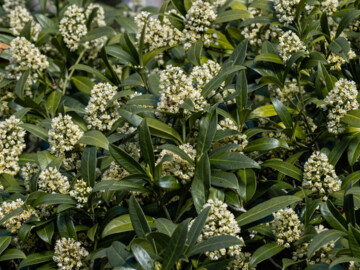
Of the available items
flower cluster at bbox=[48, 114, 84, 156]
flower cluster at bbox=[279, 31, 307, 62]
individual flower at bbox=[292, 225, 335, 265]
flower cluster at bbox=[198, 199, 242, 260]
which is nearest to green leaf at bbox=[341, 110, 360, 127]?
flower cluster at bbox=[279, 31, 307, 62]

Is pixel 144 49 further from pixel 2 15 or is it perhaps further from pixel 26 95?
pixel 2 15

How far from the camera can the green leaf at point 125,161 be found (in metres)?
2.58

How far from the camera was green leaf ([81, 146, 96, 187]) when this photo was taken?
9.17ft

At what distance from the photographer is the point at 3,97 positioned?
379cm

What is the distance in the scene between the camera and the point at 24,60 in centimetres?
361

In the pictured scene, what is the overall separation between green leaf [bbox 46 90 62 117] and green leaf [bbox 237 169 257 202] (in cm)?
146

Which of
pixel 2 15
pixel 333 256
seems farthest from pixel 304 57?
pixel 2 15

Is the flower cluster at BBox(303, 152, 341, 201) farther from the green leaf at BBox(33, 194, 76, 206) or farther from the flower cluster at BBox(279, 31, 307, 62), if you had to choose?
the green leaf at BBox(33, 194, 76, 206)

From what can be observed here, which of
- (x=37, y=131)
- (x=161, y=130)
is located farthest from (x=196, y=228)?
(x=37, y=131)

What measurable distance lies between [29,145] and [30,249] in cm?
152

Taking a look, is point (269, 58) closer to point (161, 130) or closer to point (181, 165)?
point (161, 130)

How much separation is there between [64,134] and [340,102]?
152 cm

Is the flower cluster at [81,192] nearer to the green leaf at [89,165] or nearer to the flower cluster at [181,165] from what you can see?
the green leaf at [89,165]

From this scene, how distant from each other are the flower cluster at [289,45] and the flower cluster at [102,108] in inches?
39.6
